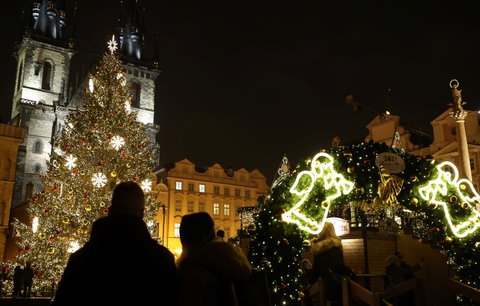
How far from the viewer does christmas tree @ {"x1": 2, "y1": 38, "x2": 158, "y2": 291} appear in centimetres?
1681

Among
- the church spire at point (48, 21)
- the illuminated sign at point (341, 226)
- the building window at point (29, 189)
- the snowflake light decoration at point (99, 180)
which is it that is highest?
the church spire at point (48, 21)

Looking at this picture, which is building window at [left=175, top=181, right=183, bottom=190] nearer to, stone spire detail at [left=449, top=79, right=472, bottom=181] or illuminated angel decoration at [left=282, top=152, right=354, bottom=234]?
stone spire detail at [left=449, top=79, right=472, bottom=181]

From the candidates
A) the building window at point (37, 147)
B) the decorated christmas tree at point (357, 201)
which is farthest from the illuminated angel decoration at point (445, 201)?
the building window at point (37, 147)

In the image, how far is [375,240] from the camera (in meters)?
15.4

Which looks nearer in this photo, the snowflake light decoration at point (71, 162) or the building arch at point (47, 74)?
the snowflake light decoration at point (71, 162)

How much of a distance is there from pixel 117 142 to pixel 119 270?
1604 centimetres

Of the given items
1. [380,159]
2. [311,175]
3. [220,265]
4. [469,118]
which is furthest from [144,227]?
[469,118]

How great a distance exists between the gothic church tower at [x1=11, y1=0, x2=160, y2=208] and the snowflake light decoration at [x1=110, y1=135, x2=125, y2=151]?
34.2m

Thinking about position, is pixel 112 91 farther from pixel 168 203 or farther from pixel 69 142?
pixel 168 203

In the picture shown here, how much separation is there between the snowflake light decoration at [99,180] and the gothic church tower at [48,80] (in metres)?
35.0

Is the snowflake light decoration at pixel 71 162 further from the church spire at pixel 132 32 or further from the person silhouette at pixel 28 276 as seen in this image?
the church spire at pixel 132 32

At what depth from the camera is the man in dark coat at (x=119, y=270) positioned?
242 cm

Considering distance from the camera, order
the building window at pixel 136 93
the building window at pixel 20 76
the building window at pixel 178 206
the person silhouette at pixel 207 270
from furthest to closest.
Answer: the building window at pixel 136 93, the building window at pixel 20 76, the building window at pixel 178 206, the person silhouette at pixel 207 270

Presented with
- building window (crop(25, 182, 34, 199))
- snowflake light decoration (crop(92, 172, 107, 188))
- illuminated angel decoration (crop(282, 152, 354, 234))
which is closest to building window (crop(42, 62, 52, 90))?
building window (crop(25, 182, 34, 199))
